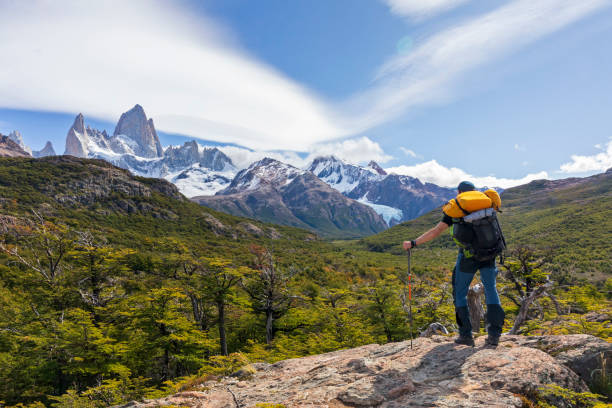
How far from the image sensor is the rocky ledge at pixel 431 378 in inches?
174

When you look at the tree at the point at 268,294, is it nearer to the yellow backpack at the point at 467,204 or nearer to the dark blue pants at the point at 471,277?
the dark blue pants at the point at 471,277

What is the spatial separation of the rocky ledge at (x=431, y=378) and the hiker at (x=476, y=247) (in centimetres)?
50

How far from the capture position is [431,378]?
509 centimetres

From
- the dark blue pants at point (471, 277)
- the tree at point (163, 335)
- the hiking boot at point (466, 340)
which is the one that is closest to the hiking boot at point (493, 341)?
the hiking boot at point (466, 340)

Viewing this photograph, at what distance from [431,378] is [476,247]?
268cm

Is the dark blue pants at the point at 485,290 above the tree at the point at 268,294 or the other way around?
above

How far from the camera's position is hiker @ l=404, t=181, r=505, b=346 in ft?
18.2

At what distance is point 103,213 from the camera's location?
122188mm

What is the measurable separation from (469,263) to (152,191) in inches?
7117

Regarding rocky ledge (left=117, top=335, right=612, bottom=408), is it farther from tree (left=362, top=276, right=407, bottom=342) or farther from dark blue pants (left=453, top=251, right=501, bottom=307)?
tree (left=362, top=276, right=407, bottom=342)

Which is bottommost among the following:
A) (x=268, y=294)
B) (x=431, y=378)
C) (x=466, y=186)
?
(x=268, y=294)

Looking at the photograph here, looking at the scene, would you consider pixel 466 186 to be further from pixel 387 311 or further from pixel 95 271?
pixel 95 271

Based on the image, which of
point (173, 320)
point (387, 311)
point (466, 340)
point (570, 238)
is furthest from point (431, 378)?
point (570, 238)

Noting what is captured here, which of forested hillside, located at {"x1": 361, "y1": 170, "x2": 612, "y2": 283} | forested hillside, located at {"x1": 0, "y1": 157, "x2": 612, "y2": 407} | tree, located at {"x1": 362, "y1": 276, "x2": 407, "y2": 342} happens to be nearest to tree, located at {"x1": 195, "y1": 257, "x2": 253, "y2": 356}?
forested hillside, located at {"x1": 0, "y1": 157, "x2": 612, "y2": 407}
